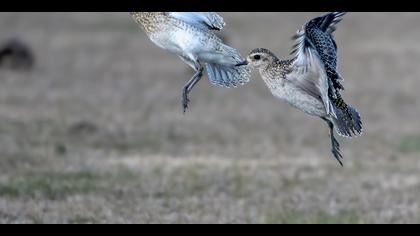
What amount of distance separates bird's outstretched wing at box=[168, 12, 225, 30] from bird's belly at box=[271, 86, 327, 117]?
0.67 meters

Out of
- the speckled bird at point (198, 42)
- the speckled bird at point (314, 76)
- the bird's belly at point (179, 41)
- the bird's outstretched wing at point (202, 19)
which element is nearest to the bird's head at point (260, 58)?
the speckled bird at point (314, 76)

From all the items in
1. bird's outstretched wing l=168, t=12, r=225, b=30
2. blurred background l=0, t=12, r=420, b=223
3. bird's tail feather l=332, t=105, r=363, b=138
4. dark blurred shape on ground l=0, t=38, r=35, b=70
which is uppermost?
bird's outstretched wing l=168, t=12, r=225, b=30

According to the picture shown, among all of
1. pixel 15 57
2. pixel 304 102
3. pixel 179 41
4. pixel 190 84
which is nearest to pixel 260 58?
pixel 304 102

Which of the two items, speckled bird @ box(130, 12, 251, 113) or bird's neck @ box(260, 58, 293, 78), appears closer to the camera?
speckled bird @ box(130, 12, 251, 113)

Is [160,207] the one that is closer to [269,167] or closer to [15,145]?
[269,167]

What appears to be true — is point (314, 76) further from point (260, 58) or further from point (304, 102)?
point (260, 58)

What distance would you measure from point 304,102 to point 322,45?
396 mm

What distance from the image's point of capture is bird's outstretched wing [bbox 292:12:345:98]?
696 centimetres

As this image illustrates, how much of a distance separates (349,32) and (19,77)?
15.1m

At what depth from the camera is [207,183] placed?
15031mm

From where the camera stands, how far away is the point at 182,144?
19.2 m

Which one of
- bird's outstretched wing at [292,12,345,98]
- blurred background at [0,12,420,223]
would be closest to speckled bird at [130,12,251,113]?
bird's outstretched wing at [292,12,345,98]

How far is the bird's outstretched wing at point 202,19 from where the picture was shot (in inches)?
282

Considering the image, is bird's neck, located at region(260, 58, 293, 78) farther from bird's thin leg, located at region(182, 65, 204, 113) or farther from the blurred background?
the blurred background
